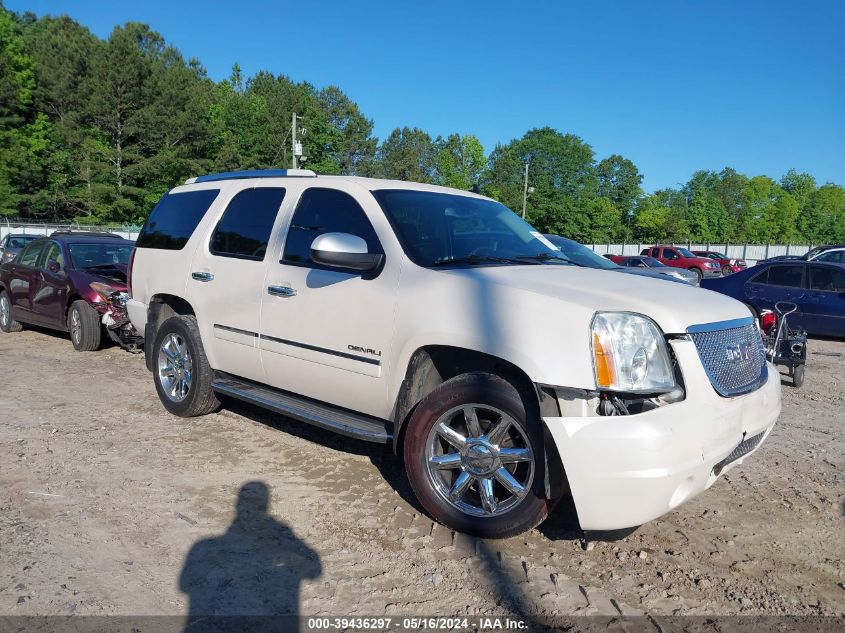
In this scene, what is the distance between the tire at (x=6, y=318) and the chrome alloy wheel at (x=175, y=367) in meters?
6.30

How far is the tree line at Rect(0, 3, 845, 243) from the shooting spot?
161 feet

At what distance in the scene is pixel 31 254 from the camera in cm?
1011

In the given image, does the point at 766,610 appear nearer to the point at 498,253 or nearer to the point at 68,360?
the point at 498,253

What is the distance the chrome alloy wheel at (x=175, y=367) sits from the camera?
5492 mm

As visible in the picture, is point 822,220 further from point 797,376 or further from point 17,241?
point 797,376

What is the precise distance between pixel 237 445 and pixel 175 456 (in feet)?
1.54

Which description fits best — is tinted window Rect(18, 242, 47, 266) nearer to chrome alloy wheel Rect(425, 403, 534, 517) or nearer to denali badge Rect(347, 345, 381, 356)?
denali badge Rect(347, 345, 381, 356)

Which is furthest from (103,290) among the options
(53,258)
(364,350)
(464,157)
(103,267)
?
(464,157)

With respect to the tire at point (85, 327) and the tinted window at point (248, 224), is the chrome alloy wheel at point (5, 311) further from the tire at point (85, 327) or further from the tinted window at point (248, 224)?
the tinted window at point (248, 224)

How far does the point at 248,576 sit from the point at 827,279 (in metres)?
11.8

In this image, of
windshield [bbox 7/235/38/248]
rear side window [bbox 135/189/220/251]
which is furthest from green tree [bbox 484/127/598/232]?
rear side window [bbox 135/189/220/251]

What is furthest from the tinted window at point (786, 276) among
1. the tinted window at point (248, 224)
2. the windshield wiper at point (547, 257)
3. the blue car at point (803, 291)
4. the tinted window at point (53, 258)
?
the tinted window at point (53, 258)

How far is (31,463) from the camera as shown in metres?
4.55

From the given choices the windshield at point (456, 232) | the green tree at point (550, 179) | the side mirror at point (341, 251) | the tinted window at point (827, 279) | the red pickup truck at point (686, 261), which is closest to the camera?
the side mirror at point (341, 251)
